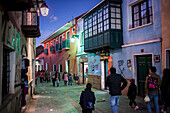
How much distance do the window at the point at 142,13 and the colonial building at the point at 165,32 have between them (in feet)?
3.99

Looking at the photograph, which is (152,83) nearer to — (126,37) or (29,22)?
(126,37)

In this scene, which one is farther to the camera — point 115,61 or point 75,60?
point 75,60

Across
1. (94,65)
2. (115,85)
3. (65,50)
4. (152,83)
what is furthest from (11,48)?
(65,50)

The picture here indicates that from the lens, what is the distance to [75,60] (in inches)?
832

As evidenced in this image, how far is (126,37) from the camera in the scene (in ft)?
37.9

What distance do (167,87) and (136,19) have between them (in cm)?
572

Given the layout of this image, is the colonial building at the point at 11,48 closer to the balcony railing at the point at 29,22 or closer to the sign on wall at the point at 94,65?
the balcony railing at the point at 29,22

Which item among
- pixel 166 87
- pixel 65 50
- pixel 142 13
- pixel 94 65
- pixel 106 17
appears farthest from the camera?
pixel 65 50

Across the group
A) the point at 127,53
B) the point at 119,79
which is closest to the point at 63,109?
the point at 119,79

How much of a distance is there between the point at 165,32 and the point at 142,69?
9.00 feet

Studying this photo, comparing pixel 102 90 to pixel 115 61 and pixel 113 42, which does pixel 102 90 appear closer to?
pixel 115 61

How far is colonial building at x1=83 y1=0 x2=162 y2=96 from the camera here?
9.35 m

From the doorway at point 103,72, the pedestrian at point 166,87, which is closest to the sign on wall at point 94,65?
the doorway at point 103,72

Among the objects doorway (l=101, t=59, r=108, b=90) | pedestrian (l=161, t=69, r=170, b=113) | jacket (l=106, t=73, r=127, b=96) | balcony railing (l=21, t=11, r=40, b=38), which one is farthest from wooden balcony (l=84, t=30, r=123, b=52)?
jacket (l=106, t=73, r=127, b=96)
